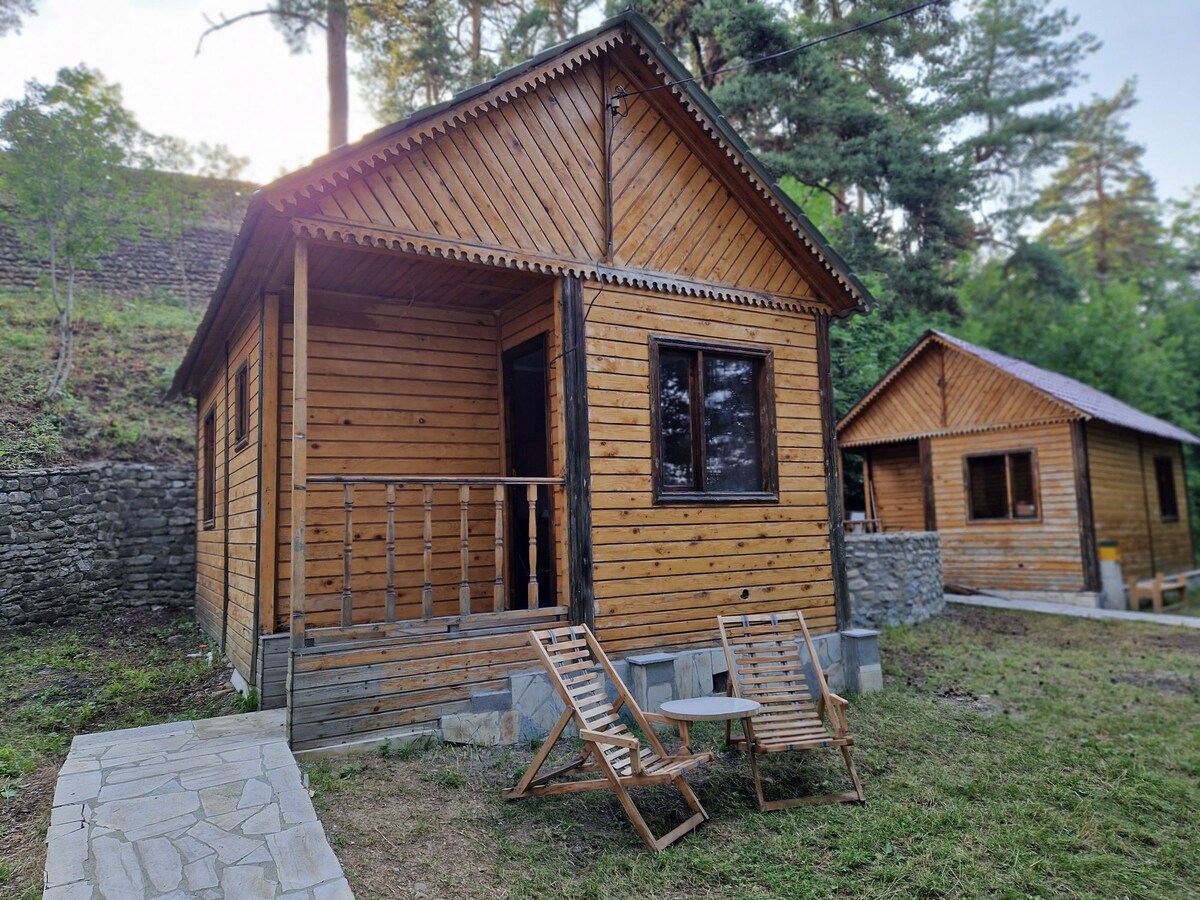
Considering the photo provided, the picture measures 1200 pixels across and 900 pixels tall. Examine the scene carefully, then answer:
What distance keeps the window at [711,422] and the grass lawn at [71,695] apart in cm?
406

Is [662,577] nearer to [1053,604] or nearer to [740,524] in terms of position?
[740,524]

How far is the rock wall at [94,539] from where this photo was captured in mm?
9852

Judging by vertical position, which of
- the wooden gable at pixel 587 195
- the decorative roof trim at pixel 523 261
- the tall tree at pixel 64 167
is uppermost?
the tall tree at pixel 64 167

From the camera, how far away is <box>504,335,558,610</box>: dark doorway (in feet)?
22.9

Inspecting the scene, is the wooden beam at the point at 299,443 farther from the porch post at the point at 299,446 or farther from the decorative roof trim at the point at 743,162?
the decorative roof trim at the point at 743,162

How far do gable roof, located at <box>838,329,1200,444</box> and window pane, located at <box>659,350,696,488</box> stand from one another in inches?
373

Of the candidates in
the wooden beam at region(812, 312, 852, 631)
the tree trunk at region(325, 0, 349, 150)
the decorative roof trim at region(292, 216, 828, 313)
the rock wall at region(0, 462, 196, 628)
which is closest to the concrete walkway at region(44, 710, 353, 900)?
the decorative roof trim at region(292, 216, 828, 313)

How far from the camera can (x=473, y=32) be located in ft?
52.9

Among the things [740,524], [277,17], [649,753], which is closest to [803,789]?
[649,753]

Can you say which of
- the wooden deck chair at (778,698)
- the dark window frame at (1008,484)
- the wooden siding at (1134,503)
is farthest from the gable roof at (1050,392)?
the wooden deck chair at (778,698)

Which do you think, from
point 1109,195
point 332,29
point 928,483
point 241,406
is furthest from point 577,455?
point 1109,195

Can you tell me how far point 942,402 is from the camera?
15.1 metres

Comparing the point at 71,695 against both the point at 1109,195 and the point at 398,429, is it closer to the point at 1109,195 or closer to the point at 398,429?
the point at 398,429

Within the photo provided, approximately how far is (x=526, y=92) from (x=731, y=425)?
3.32 metres
